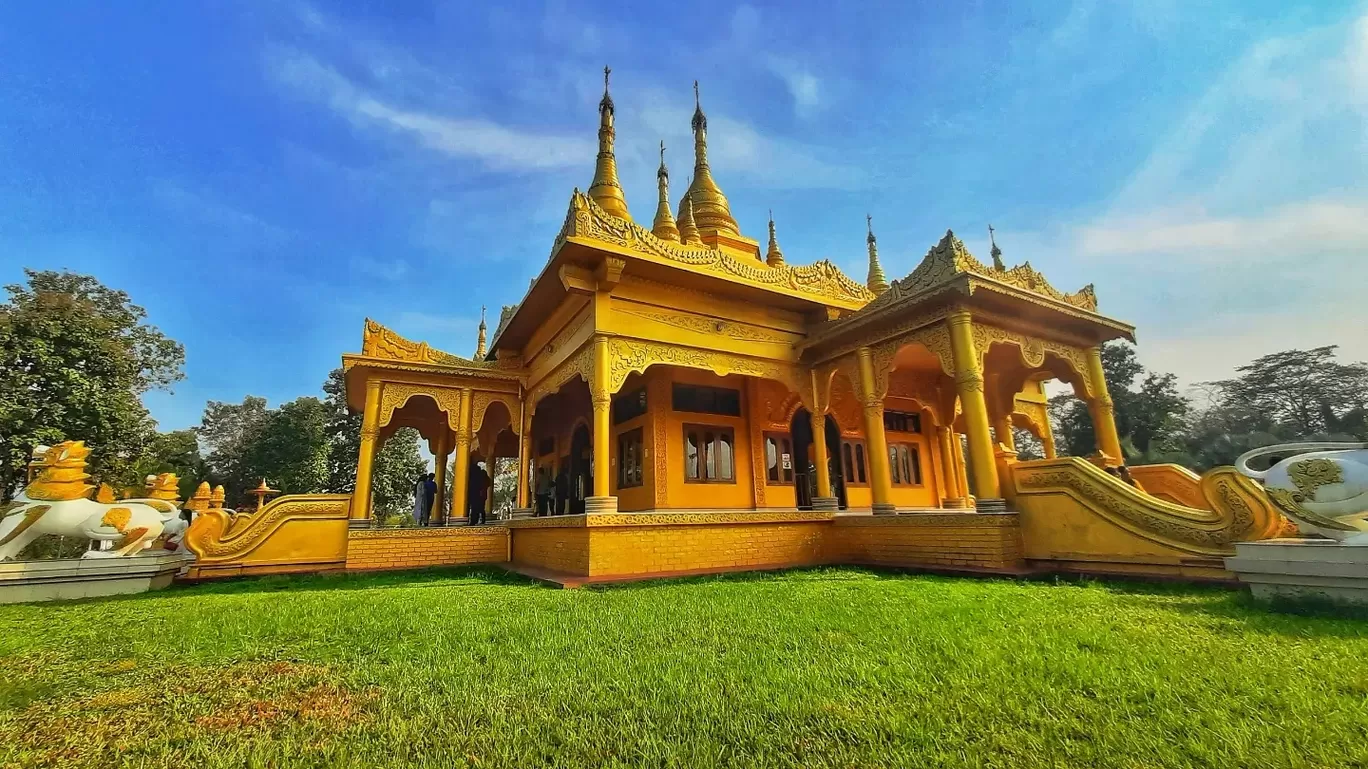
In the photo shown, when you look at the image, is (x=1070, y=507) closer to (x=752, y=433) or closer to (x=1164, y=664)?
(x=1164, y=664)

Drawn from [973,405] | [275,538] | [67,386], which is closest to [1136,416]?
[973,405]

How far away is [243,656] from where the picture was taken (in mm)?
3789

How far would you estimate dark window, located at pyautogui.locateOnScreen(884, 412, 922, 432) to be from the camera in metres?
14.2

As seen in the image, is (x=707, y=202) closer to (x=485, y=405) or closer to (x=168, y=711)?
(x=485, y=405)

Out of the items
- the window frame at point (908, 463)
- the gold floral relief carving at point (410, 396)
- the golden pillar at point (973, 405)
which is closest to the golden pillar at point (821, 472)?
the golden pillar at point (973, 405)

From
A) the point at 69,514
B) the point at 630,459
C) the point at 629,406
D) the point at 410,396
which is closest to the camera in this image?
the point at 69,514

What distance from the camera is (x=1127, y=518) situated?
6.64 meters

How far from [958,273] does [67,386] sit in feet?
79.2

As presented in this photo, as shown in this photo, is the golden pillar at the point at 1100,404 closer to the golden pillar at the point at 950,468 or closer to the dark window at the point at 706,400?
the golden pillar at the point at 950,468

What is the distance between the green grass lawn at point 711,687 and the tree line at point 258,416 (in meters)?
17.3

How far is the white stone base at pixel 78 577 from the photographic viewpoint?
6.86m

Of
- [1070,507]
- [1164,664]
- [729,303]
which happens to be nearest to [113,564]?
[729,303]

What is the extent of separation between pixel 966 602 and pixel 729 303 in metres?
6.73

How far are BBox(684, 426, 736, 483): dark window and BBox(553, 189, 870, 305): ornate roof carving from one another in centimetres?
340
